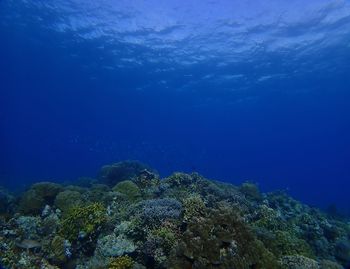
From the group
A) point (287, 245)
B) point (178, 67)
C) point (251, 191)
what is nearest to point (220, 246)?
point (287, 245)

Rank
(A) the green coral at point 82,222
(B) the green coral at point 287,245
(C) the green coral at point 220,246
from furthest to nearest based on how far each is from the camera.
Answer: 1. (A) the green coral at point 82,222
2. (B) the green coral at point 287,245
3. (C) the green coral at point 220,246

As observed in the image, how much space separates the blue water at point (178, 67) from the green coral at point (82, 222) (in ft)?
86.4

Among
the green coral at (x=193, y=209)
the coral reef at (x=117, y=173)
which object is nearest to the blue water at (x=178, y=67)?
the coral reef at (x=117, y=173)

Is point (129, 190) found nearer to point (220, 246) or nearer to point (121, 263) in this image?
point (121, 263)

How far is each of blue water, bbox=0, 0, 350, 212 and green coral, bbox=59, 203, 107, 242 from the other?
2633 cm

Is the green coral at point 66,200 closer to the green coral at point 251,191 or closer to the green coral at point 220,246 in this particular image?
the green coral at point 220,246

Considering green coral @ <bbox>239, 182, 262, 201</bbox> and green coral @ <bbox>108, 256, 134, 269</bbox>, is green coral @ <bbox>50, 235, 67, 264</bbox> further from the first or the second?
green coral @ <bbox>239, 182, 262, 201</bbox>

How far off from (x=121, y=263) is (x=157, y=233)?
1122 millimetres

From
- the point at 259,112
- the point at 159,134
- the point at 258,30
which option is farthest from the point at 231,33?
the point at 159,134

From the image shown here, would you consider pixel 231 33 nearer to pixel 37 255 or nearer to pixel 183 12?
pixel 183 12

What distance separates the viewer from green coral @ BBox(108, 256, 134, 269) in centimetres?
769

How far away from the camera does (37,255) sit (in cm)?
885

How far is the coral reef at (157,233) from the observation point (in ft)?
23.6

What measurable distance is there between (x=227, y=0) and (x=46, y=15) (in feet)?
67.2
